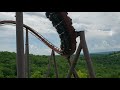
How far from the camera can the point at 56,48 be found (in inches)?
446

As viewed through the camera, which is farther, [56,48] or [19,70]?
[56,48]

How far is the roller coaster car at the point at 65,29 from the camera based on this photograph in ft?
30.8

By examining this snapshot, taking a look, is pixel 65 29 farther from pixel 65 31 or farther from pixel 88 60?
pixel 88 60

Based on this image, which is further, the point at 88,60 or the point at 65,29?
the point at 65,29

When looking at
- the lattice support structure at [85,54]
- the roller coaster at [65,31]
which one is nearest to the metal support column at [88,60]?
the lattice support structure at [85,54]

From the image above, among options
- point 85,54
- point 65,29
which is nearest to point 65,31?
point 65,29

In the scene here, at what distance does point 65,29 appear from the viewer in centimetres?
952

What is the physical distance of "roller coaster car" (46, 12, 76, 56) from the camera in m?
9.39

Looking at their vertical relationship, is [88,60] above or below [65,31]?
below

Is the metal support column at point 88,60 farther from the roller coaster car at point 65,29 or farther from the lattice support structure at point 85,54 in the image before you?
the roller coaster car at point 65,29

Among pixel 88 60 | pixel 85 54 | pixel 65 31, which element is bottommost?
pixel 88 60
